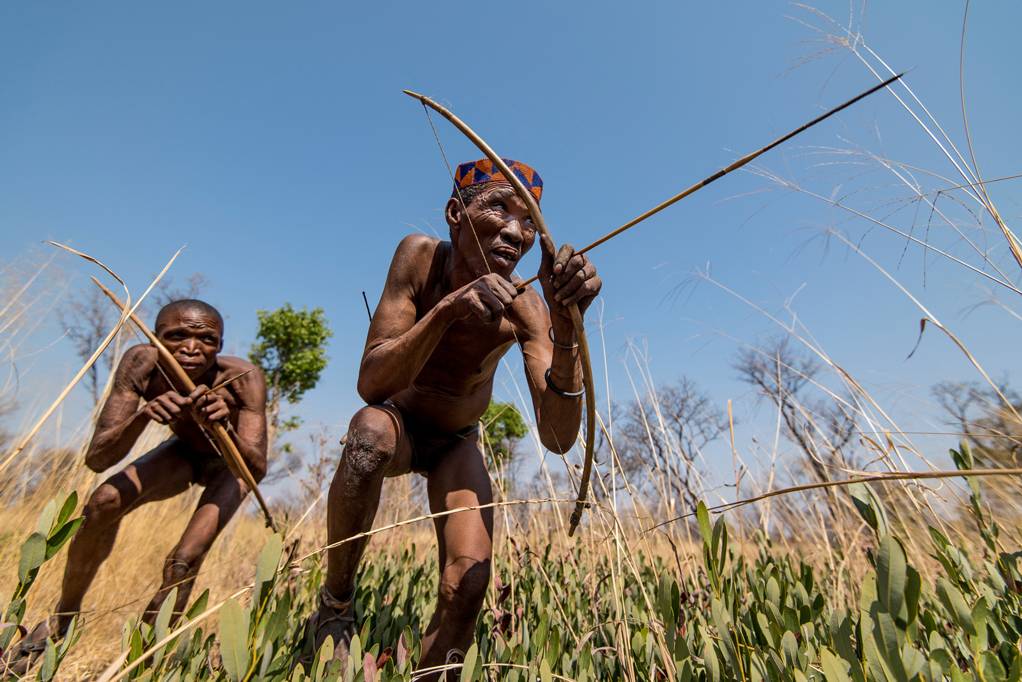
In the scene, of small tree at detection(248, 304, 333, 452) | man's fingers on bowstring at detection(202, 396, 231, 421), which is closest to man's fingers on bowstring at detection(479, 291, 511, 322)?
man's fingers on bowstring at detection(202, 396, 231, 421)

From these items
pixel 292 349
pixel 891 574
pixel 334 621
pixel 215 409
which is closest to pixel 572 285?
pixel 891 574

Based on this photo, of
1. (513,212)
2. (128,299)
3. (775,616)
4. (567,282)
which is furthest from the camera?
(513,212)

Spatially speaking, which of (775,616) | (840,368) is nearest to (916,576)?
(775,616)

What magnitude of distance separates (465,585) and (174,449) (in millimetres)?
1984

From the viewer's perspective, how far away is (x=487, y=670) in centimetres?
158

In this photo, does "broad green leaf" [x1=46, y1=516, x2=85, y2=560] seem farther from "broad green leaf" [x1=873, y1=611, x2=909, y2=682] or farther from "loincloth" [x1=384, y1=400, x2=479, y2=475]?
"broad green leaf" [x1=873, y1=611, x2=909, y2=682]

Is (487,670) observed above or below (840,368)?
below

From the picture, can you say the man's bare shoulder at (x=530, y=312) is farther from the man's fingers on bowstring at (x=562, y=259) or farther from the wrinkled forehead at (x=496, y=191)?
the man's fingers on bowstring at (x=562, y=259)

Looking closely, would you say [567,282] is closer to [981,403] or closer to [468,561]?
[468,561]

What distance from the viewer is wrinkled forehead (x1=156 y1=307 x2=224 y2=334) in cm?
264

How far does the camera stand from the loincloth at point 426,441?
211 cm

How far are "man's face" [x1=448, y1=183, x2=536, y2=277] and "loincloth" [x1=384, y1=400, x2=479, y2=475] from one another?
67cm

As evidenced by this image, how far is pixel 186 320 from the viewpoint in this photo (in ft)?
8.67

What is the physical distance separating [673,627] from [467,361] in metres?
1.27
